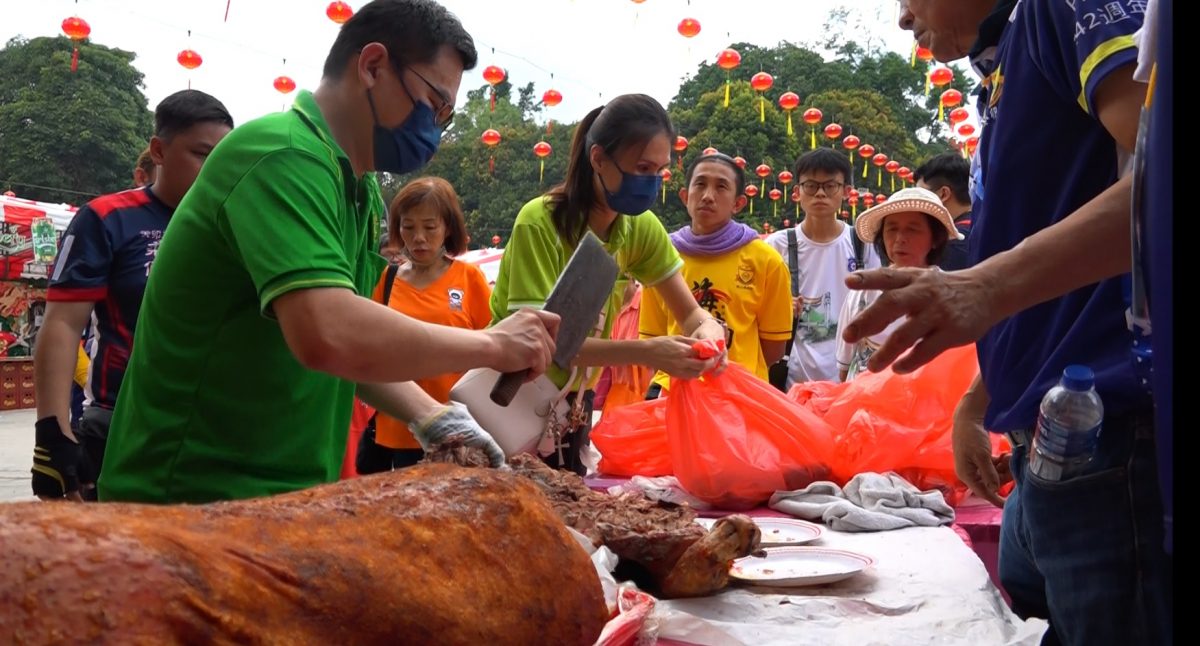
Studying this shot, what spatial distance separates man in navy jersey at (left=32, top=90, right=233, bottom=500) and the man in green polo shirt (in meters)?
1.28

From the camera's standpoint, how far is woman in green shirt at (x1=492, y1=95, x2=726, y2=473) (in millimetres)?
2893

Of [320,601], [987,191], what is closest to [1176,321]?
[987,191]

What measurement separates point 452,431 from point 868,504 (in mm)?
1585

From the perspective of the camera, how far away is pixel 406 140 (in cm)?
183

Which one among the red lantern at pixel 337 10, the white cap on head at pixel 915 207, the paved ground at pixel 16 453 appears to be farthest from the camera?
the red lantern at pixel 337 10

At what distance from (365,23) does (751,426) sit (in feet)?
6.43

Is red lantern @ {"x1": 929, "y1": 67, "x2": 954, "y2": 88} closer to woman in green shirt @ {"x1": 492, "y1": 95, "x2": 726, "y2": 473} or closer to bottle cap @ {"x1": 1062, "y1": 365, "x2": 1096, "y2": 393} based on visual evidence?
woman in green shirt @ {"x1": 492, "y1": 95, "x2": 726, "y2": 473}

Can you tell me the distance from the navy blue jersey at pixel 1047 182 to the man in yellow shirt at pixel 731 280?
9.55 feet

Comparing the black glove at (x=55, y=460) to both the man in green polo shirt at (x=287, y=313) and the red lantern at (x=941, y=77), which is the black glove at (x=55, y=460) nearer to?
the man in green polo shirt at (x=287, y=313)

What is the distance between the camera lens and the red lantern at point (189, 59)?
1095cm

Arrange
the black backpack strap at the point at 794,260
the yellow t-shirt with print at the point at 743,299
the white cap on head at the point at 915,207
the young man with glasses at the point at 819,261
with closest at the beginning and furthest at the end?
1. the white cap on head at the point at 915,207
2. the yellow t-shirt with print at the point at 743,299
3. the young man with glasses at the point at 819,261
4. the black backpack strap at the point at 794,260

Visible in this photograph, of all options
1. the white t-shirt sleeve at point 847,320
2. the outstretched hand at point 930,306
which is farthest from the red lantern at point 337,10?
the outstretched hand at point 930,306

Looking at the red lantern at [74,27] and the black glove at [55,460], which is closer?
the black glove at [55,460]

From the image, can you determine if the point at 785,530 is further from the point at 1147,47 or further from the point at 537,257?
the point at 1147,47
